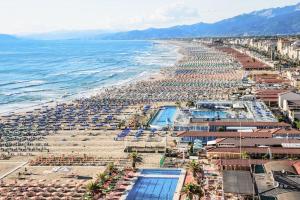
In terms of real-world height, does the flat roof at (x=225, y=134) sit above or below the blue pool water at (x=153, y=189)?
above

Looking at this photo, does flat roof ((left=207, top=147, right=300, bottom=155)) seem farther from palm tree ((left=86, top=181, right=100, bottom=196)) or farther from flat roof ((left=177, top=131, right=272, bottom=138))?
palm tree ((left=86, top=181, right=100, bottom=196))

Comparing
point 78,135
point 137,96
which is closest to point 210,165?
point 78,135

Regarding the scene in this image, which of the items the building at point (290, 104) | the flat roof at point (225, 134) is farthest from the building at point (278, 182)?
the building at point (290, 104)

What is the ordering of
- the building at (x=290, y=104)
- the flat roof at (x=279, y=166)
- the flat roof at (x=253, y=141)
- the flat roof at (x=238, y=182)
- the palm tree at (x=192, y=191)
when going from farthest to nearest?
the building at (x=290, y=104) < the flat roof at (x=253, y=141) < the flat roof at (x=279, y=166) < the palm tree at (x=192, y=191) < the flat roof at (x=238, y=182)

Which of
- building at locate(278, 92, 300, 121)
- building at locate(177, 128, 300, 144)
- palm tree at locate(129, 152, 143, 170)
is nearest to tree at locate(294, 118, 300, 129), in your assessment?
building at locate(278, 92, 300, 121)

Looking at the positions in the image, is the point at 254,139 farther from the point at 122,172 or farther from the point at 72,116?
the point at 72,116

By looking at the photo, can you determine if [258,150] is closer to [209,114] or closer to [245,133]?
[245,133]

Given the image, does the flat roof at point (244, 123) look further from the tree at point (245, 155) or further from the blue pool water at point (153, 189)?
the blue pool water at point (153, 189)

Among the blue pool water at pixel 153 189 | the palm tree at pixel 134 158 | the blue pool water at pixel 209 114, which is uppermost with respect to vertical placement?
the blue pool water at pixel 209 114
